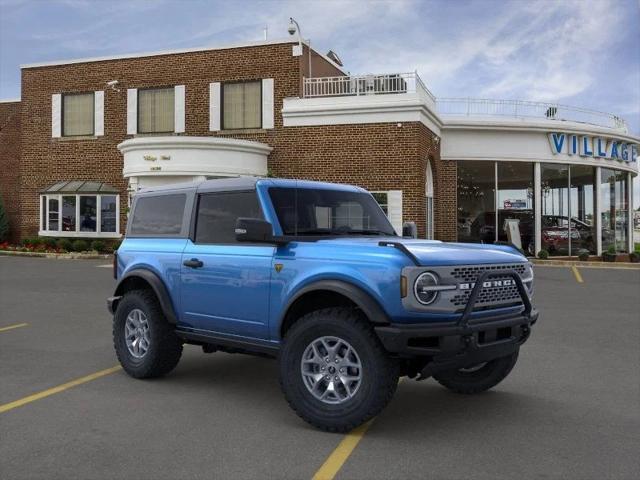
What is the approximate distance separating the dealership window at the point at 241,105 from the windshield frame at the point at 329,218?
59.2ft

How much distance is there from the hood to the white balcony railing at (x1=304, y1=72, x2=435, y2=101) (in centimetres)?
1680

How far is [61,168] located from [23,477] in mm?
25079

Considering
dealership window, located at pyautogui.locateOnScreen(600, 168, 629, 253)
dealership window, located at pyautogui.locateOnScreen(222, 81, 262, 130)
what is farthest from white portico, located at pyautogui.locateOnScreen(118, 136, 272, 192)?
dealership window, located at pyautogui.locateOnScreen(600, 168, 629, 253)

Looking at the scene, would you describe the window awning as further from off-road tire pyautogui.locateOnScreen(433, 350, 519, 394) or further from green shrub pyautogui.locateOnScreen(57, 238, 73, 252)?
off-road tire pyautogui.locateOnScreen(433, 350, 519, 394)

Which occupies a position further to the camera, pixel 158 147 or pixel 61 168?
pixel 61 168

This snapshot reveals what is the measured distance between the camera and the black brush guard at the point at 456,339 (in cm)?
437

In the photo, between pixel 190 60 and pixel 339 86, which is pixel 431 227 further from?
pixel 190 60

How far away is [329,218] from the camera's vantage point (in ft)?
19.2

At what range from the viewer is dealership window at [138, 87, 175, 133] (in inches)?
995

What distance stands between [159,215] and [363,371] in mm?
3082

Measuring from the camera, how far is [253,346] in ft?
17.6

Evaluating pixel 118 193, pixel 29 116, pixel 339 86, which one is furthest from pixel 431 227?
pixel 29 116

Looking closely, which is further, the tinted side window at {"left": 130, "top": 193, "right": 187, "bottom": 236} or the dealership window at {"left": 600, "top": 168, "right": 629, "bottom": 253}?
the dealership window at {"left": 600, "top": 168, "right": 629, "bottom": 253}

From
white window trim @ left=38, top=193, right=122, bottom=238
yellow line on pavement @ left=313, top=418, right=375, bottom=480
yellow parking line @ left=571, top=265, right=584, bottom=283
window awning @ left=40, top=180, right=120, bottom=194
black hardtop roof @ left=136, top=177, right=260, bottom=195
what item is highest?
window awning @ left=40, top=180, right=120, bottom=194
